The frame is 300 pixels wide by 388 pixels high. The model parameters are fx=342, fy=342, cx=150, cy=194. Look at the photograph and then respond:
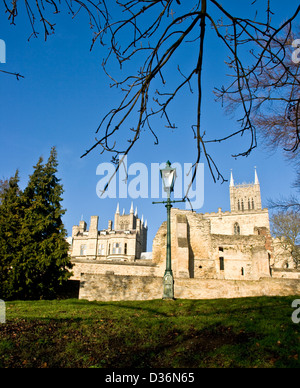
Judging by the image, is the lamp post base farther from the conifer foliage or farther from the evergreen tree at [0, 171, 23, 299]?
the evergreen tree at [0, 171, 23, 299]

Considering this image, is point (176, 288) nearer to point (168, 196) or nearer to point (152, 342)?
point (168, 196)

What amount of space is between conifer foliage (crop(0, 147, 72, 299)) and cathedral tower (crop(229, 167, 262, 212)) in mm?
65385

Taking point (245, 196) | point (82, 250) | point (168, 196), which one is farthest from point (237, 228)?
point (168, 196)

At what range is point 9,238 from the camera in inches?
728

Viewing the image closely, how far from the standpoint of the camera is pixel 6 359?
18.5 ft

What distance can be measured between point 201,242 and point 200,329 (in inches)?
834

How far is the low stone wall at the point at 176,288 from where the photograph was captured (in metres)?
15.8

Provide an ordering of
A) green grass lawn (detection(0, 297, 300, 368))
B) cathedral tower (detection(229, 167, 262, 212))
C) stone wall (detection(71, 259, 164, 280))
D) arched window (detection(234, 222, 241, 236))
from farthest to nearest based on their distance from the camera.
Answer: cathedral tower (detection(229, 167, 262, 212)) < arched window (detection(234, 222, 241, 236)) < stone wall (detection(71, 259, 164, 280)) < green grass lawn (detection(0, 297, 300, 368))

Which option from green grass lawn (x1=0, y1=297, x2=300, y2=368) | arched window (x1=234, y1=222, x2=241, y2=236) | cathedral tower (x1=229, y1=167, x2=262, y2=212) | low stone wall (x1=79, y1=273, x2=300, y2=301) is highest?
cathedral tower (x1=229, y1=167, x2=262, y2=212)

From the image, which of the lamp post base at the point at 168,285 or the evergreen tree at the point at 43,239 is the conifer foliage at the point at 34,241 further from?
the lamp post base at the point at 168,285

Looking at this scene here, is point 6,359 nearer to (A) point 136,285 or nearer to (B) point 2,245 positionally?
(A) point 136,285

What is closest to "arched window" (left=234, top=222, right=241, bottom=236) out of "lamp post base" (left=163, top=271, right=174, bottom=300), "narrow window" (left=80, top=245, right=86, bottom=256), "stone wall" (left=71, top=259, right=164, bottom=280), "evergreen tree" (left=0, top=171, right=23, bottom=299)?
"narrow window" (left=80, top=245, right=86, bottom=256)

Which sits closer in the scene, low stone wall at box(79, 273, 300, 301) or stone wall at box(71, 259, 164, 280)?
low stone wall at box(79, 273, 300, 301)

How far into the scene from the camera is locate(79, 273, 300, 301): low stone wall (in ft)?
51.7
